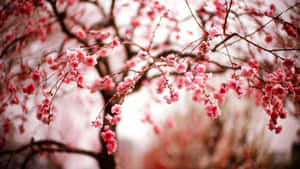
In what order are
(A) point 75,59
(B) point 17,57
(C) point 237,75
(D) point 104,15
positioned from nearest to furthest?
(A) point 75,59, (C) point 237,75, (B) point 17,57, (D) point 104,15

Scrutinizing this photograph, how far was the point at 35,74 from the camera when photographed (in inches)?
73.9

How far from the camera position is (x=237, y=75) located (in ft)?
6.36

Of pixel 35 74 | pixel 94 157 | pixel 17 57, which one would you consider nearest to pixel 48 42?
pixel 17 57

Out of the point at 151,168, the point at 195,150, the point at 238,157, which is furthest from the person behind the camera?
the point at 151,168

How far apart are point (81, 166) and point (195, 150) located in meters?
8.55

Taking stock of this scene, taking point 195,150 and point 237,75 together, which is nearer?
point 237,75

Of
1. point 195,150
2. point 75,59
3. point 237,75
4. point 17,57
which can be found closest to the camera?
point 75,59

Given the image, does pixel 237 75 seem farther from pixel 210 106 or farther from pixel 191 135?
pixel 191 135

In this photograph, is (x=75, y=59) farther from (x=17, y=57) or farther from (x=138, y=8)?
(x=138, y=8)

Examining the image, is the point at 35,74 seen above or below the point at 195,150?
above

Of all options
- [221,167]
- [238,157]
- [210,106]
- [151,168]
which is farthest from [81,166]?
[210,106]

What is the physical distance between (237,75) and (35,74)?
2327 millimetres

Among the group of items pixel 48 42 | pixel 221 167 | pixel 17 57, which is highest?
pixel 48 42

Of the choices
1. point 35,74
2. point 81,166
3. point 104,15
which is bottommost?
point 81,166
